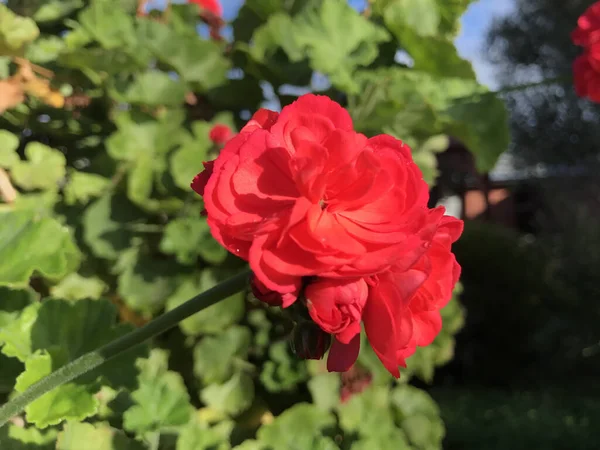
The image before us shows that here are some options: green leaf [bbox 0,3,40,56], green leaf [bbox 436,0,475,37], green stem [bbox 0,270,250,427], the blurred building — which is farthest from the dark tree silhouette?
green stem [bbox 0,270,250,427]

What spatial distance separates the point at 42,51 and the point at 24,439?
0.73 metres

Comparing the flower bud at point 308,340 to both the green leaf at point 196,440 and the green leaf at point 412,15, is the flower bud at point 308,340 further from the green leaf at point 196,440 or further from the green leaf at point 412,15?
the green leaf at point 412,15

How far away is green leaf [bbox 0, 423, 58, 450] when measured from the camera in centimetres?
59

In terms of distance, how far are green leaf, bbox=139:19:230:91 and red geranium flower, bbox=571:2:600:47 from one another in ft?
2.01

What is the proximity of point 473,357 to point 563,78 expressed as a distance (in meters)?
3.77

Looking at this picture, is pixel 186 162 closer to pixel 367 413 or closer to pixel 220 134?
pixel 220 134

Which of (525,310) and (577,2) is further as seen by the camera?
(577,2)

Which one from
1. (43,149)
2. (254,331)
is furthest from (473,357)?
(43,149)

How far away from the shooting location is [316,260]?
0.40 meters

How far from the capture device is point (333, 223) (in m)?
0.42

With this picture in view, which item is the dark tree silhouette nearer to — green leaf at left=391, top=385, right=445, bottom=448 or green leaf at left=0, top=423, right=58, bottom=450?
green leaf at left=391, top=385, right=445, bottom=448

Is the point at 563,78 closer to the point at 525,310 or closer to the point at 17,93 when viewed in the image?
the point at 17,93

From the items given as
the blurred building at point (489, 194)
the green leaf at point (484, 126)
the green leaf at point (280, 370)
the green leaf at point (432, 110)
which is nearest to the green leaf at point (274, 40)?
the green leaf at point (432, 110)

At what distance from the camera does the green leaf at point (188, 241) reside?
0.99 meters
